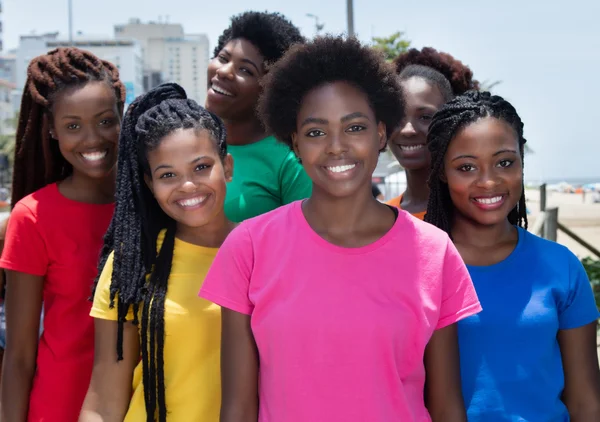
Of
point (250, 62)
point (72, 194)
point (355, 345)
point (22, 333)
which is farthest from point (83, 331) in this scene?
point (250, 62)

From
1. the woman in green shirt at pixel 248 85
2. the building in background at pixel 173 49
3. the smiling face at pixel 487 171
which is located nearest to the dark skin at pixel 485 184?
the smiling face at pixel 487 171

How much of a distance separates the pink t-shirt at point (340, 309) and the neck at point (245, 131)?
1.10m

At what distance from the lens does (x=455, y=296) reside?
85.0 inches

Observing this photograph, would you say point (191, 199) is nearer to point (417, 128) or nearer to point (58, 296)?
point (58, 296)

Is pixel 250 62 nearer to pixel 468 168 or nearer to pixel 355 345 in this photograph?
pixel 468 168

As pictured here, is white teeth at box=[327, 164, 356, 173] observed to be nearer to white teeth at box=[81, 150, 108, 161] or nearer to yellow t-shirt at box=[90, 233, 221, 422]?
yellow t-shirt at box=[90, 233, 221, 422]

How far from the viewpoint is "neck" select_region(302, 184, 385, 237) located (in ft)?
7.45

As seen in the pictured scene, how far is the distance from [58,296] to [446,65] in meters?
2.35

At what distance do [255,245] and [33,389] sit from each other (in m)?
1.26

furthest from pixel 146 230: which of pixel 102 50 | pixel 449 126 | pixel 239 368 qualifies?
pixel 102 50

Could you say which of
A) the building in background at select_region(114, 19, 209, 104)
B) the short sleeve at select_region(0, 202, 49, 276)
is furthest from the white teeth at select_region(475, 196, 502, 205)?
the building in background at select_region(114, 19, 209, 104)

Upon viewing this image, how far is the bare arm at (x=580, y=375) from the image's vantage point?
2.33m

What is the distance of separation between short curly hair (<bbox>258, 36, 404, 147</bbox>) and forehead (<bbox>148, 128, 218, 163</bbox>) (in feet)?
1.06

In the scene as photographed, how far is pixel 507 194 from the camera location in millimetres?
2605
